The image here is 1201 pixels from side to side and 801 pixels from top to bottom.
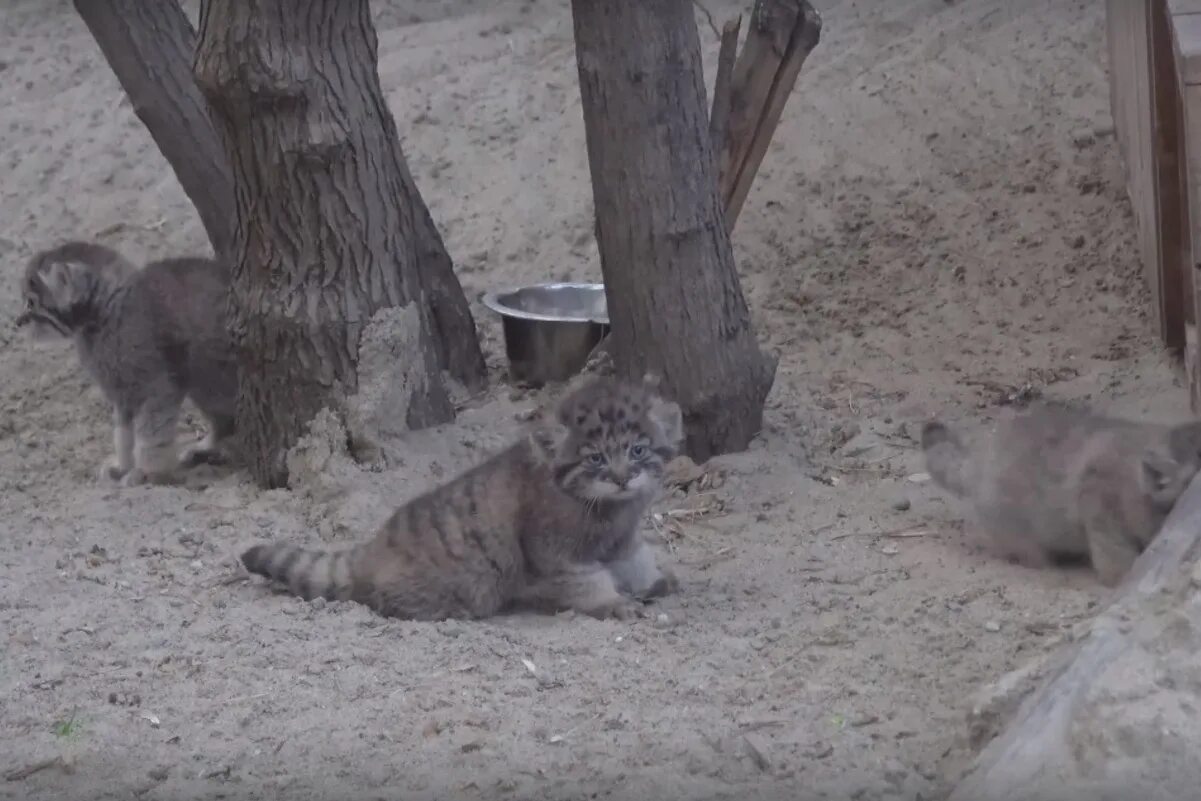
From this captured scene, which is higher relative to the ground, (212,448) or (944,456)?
(944,456)

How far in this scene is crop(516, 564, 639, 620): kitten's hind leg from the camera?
621 centimetres

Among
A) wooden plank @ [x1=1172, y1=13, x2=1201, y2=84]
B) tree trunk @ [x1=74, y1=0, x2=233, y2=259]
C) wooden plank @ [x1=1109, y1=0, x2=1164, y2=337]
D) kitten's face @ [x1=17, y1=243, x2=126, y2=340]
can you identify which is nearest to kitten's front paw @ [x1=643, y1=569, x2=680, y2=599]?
wooden plank @ [x1=1172, y1=13, x2=1201, y2=84]

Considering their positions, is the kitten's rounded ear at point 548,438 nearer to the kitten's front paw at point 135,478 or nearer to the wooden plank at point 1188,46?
the wooden plank at point 1188,46

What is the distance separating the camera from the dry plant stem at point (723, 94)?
8.13 meters

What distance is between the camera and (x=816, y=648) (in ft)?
18.2

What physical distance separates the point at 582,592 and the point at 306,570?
108cm

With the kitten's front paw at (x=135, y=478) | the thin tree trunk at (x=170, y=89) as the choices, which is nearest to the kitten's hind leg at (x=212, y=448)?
the kitten's front paw at (x=135, y=478)

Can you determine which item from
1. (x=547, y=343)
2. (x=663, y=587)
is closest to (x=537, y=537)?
(x=663, y=587)

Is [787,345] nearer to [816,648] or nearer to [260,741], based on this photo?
[816,648]

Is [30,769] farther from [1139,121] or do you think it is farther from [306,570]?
[1139,121]

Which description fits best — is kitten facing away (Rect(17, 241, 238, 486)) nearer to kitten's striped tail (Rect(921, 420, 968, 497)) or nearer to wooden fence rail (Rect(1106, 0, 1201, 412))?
kitten's striped tail (Rect(921, 420, 968, 497))

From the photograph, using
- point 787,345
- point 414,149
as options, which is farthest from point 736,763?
point 414,149

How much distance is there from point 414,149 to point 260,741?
781 cm

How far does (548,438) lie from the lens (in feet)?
20.4
